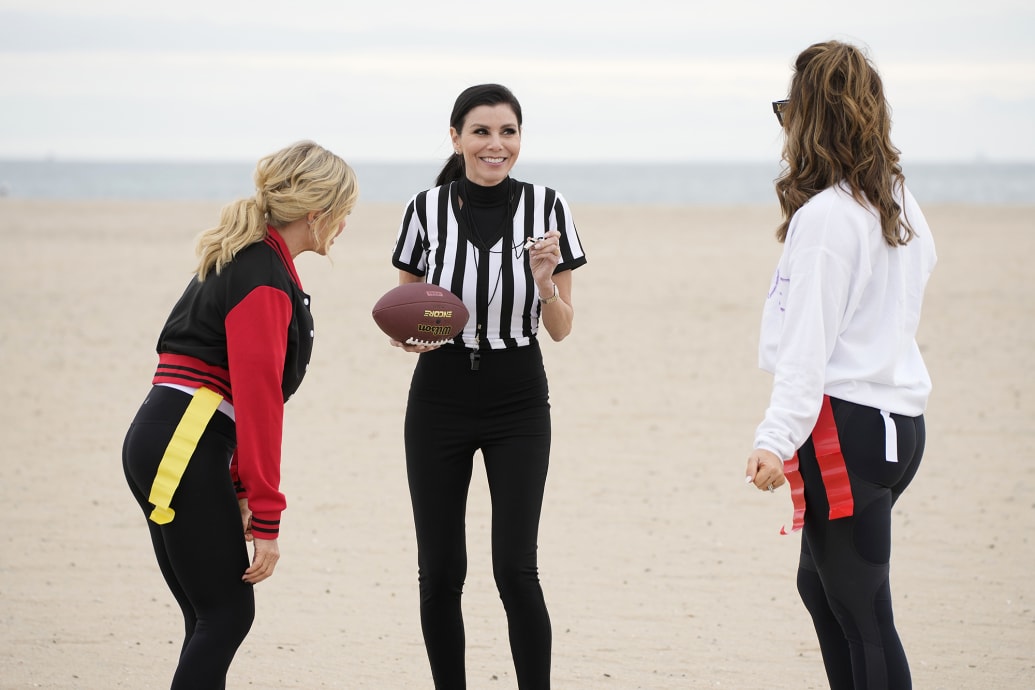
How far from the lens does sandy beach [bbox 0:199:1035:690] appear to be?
4.91 m

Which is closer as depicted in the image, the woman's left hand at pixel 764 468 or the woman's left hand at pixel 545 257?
the woman's left hand at pixel 764 468

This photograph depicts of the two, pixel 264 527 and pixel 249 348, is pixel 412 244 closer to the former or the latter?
pixel 249 348

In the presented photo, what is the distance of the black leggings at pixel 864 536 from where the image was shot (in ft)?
9.58

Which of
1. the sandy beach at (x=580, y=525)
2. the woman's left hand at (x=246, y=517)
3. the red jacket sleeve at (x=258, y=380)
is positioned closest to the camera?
the red jacket sleeve at (x=258, y=380)

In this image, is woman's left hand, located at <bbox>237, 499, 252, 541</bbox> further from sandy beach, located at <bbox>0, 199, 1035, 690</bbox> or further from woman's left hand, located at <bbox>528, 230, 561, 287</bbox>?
sandy beach, located at <bbox>0, 199, 1035, 690</bbox>

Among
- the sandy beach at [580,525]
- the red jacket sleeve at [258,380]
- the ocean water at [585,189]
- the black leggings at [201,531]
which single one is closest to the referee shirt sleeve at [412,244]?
the red jacket sleeve at [258,380]

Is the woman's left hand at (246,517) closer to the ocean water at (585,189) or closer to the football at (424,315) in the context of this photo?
the football at (424,315)

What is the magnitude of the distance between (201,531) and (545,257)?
1406mm

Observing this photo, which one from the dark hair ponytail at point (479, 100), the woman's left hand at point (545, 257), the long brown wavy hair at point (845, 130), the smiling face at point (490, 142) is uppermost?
the dark hair ponytail at point (479, 100)

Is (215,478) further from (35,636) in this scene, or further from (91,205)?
(91,205)

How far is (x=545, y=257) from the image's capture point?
3697mm

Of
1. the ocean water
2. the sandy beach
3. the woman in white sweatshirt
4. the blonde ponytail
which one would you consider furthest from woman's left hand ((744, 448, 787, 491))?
the ocean water

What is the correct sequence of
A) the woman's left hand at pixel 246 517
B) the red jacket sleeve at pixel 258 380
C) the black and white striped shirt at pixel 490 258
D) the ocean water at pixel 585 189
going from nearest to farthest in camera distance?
1. the red jacket sleeve at pixel 258 380
2. the woman's left hand at pixel 246 517
3. the black and white striped shirt at pixel 490 258
4. the ocean water at pixel 585 189

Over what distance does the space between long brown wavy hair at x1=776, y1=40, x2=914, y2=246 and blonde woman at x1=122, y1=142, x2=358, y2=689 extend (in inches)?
55.3
